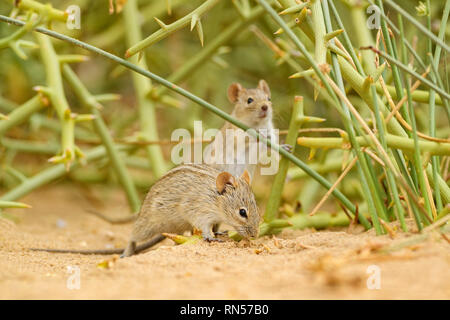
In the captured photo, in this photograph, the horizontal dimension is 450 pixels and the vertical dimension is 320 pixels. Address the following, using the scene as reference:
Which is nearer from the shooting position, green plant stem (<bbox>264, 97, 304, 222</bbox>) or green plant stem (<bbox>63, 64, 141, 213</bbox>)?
green plant stem (<bbox>264, 97, 304, 222</bbox>)

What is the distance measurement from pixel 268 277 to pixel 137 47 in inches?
46.8

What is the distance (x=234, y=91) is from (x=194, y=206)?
1.40m

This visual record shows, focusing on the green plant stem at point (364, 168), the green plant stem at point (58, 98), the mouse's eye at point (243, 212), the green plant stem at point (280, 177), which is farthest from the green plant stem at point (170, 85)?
the green plant stem at point (58, 98)

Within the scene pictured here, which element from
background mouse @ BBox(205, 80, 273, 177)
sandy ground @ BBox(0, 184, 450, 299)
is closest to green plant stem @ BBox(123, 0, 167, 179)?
background mouse @ BBox(205, 80, 273, 177)

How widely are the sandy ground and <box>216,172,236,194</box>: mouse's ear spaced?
383 mm

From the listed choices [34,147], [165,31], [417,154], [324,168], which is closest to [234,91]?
[324,168]

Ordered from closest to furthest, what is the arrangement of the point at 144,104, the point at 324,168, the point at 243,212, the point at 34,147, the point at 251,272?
the point at 251,272, the point at 243,212, the point at 324,168, the point at 144,104, the point at 34,147

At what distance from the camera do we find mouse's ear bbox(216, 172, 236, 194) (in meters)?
3.40

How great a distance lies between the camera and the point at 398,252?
2.35 m

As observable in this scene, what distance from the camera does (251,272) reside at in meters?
2.30

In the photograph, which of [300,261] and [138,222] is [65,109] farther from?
[300,261]

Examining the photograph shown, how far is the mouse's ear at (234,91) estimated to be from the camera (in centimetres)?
460

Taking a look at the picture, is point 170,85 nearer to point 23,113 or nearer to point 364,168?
point 364,168

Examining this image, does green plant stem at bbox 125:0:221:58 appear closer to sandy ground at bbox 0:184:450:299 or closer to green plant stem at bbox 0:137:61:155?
sandy ground at bbox 0:184:450:299
